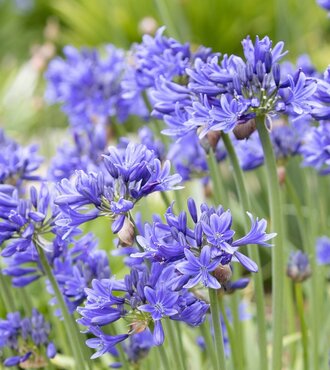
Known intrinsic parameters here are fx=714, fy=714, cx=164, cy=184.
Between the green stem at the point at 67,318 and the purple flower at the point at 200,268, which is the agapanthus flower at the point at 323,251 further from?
the purple flower at the point at 200,268

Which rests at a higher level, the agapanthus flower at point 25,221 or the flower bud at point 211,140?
the flower bud at point 211,140

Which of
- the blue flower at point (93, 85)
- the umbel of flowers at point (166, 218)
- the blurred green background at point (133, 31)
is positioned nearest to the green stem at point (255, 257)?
the umbel of flowers at point (166, 218)

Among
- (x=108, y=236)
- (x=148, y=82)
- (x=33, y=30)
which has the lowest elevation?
(x=108, y=236)

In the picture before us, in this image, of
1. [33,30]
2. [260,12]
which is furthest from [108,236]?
[33,30]

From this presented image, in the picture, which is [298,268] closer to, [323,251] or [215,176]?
[323,251]

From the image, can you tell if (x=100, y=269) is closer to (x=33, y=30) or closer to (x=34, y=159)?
(x=34, y=159)
